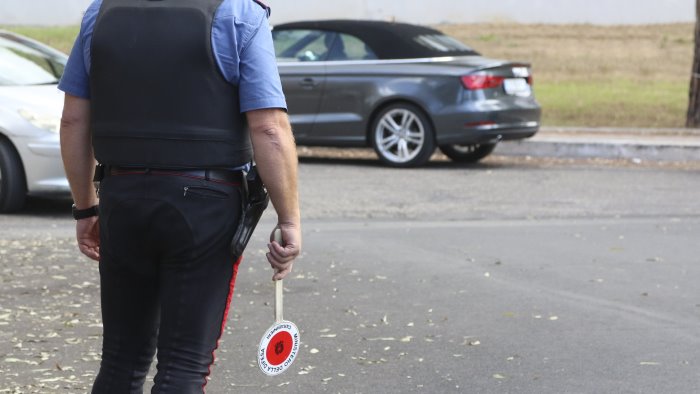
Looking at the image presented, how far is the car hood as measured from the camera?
33.4ft

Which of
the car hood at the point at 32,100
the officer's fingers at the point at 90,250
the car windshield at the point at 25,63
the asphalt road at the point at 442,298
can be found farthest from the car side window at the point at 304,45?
the officer's fingers at the point at 90,250

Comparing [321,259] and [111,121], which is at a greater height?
[111,121]

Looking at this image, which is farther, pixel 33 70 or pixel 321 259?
pixel 33 70

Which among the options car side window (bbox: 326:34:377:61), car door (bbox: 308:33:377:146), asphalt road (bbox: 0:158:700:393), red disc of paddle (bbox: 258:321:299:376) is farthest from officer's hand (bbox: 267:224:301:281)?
car side window (bbox: 326:34:377:61)

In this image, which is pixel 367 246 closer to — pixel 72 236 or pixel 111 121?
pixel 72 236

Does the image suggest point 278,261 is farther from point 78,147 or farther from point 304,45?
point 304,45

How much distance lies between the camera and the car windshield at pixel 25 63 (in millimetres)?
10828

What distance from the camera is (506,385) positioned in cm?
542

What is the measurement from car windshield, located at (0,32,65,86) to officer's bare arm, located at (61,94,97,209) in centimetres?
735

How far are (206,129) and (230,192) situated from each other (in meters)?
0.18

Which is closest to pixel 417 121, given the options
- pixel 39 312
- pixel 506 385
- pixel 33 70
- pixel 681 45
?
pixel 33 70

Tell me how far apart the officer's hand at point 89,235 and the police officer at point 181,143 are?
0.83ft

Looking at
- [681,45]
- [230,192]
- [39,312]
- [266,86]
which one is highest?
[266,86]

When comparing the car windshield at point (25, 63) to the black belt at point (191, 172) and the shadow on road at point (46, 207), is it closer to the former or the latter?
the shadow on road at point (46, 207)
